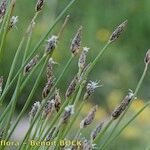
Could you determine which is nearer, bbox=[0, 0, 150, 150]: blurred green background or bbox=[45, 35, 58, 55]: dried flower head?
bbox=[45, 35, 58, 55]: dried flower head

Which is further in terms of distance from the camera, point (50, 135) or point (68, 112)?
point (50, 135)

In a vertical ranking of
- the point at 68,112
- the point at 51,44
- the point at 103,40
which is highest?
the point at 103,40

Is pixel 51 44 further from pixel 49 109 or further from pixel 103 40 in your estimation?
pixel 103 40

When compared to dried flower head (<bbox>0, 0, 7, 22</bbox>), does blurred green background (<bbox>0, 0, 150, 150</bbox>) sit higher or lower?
higher

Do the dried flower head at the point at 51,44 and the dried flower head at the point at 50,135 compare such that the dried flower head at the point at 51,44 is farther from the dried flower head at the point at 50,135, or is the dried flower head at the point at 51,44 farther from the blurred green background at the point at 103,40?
the blurred green background at the point at 103,40

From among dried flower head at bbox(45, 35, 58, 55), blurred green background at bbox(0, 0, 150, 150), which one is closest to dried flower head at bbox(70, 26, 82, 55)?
dried flower head at bbox(45, 35, 58, 55)

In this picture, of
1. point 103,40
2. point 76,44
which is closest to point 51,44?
point 76,44

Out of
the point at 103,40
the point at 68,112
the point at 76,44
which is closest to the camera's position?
the point at 68,112

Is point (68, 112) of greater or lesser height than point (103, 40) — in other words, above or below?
below

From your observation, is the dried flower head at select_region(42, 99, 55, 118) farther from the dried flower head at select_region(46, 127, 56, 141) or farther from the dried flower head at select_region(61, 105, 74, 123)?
the dried flower head at select_region(61, 105, 74, 123)
